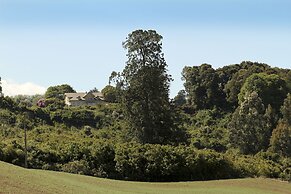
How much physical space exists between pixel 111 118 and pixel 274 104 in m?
22.1

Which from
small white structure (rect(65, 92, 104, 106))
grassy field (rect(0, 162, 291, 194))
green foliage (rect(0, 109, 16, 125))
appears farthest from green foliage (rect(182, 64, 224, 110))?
grassy field (rect(0, 162, 291, 194))

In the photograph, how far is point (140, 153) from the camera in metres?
33.8

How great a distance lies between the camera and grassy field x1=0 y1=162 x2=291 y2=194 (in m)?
19.8

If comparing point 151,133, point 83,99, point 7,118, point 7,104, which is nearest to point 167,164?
point 151,133

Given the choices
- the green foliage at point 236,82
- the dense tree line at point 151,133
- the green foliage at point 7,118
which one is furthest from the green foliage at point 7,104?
the green foliage at point 236,82

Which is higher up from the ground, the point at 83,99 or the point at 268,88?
the point at 83,99

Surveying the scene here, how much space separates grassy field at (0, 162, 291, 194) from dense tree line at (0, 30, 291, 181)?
151 inches

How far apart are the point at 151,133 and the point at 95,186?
60.5 feet

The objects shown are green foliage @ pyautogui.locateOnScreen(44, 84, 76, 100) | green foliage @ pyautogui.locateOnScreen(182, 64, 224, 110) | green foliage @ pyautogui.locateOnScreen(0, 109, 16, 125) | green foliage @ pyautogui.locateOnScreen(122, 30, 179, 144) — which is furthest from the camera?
green foliage @ pyautogui.locateOnScreen(44, 84, 76, 100)

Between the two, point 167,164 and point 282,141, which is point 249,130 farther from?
point 167,164

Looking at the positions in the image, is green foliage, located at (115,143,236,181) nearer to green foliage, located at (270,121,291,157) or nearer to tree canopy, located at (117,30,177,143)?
tree canopy, located at (117,30,177,143)

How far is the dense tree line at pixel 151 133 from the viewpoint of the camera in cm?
3347

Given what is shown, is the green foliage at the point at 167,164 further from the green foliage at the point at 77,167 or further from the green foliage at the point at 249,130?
the green foliage at the point at 249,130

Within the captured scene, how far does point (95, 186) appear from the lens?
79.9 ft
